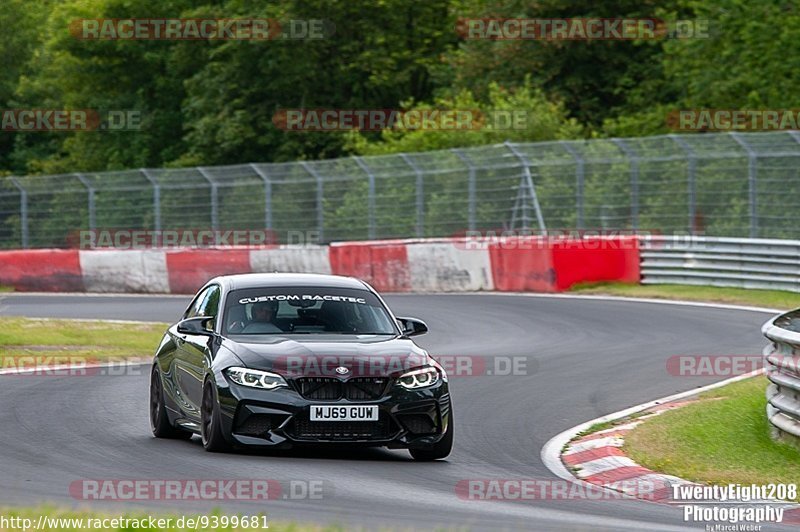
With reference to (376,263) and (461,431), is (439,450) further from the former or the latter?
(376,263)

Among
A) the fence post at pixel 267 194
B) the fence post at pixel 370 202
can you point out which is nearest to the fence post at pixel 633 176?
the fence post at pixel 370 202

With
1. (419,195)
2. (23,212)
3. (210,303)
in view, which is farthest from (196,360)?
(23,212)

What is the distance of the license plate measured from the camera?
10438 millimetres

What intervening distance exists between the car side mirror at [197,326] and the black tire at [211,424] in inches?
19.0

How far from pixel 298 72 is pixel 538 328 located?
1220 inches

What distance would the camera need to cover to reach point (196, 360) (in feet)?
37.6

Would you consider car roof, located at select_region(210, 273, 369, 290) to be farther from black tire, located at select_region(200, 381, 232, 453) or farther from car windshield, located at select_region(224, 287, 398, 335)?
black tire, located at select_region(200, 381, 232, 453)

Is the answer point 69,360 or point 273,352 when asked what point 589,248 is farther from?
point 273,352

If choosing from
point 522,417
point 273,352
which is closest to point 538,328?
point 522,417

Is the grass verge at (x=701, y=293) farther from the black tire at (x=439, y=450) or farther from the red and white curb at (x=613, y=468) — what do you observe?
the black tire at (x=439, y=450)

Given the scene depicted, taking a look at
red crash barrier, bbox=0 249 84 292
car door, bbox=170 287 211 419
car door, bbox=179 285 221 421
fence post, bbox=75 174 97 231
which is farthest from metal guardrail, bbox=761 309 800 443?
fence post, bbox=75 174 97 231

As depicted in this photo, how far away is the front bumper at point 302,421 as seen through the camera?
1045 cm

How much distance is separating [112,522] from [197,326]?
430cm

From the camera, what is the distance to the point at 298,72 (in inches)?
2018
